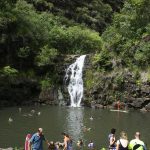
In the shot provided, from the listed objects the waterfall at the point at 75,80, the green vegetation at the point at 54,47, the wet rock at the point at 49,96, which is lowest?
the wet rock at the point at 49,96

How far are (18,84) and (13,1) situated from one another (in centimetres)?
1432

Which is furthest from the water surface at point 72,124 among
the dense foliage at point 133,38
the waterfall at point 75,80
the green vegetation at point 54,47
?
the dense foliage at point 133,38

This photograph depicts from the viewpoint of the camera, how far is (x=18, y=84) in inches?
2341

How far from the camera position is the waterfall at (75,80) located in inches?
2317

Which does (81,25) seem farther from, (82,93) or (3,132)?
(3,132)

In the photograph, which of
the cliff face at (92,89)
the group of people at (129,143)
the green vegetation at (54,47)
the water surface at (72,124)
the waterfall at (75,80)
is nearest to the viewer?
the group of people at (129,143)

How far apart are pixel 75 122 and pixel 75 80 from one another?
1952 cm

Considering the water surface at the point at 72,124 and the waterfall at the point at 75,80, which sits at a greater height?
the waterfall at the point at 75,80

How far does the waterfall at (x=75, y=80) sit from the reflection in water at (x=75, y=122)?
6.00m

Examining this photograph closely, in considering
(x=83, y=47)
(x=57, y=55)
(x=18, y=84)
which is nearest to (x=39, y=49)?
(x=57, y=55)

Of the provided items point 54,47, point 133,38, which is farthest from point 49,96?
point 133,38

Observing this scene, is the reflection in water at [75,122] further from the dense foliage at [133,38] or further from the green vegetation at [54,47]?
the dense foliage at [133,38]

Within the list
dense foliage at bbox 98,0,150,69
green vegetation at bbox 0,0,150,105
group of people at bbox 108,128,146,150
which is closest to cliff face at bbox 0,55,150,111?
green vegetation at bbox 0,0,150,105

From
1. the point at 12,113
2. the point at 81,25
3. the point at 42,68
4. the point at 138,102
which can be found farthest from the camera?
the point at 81,25
